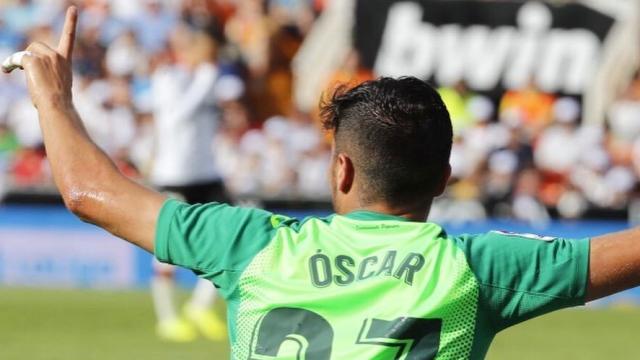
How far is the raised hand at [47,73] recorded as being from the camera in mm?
3172

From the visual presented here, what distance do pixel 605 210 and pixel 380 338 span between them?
13.9 metres

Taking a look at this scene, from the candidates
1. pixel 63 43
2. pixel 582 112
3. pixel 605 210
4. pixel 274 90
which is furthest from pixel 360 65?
pixel 63 43

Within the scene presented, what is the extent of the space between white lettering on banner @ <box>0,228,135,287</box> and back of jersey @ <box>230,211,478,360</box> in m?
13.3

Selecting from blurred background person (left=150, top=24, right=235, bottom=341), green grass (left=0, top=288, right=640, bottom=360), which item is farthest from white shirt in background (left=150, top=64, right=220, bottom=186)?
green grass (left=0, top=288, right=640, bottom=360)

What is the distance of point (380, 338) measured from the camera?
3002mm

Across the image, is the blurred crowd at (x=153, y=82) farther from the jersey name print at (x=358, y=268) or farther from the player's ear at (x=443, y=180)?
the jersey name print at (x=358, y=268)

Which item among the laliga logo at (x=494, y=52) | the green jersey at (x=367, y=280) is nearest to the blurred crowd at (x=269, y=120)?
the laliga logo at (x=494, y=52)

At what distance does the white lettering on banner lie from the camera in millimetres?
16250

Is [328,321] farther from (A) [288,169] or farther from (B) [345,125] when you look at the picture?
(A) [288,169]

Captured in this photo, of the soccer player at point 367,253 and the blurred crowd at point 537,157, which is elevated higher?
the soccer player at point 367,253

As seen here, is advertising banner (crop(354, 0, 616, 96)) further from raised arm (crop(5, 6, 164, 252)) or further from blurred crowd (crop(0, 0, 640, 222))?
raised arm (crop(5, 6, 164, 252))

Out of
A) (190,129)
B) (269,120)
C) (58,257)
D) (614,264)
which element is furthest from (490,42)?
(614,264)

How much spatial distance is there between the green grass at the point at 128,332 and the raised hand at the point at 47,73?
23.8 ft

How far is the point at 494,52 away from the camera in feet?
66.5
